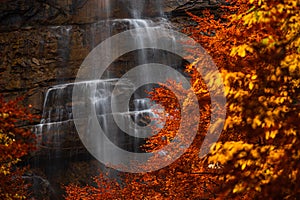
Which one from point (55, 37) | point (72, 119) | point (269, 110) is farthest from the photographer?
point (55, 37)

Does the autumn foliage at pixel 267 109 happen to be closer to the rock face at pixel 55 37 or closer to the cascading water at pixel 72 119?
the cascading water at pixel 72 119

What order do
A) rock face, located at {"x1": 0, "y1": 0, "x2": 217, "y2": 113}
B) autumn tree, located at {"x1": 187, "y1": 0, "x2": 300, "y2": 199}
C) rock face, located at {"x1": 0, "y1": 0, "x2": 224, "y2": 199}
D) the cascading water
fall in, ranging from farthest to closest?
rock face, located at {"x1": 0, "y1": 0, "x2": 217, "y2": 113} < rock face, located at {"x1": 0, "y1": 0, "x2": 224, "y2": 199} < the cascading water < autumn tree, located at {"x1": 187, "y1": 0, "x2": 300, "y2": 199}

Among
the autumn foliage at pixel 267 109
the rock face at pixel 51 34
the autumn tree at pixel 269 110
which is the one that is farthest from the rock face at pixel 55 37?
the autumn tree at pixel 269 110

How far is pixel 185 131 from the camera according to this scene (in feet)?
34.1

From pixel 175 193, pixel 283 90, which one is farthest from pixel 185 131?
pixel 283 90

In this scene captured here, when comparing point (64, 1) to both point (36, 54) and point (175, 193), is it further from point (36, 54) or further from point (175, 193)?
point (175, 193)

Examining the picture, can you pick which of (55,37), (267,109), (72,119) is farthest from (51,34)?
(267,109)

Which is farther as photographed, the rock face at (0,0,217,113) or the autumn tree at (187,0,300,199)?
the rock face at (0,0,217,113)

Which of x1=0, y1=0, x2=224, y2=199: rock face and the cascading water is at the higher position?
x1=0, y1=0, x2=224, y2=199: rock face

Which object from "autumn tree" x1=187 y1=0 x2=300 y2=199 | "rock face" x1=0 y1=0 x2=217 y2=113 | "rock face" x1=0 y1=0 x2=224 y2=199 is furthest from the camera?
"rock face" x1=0 y1=0 x2=217 y2=113

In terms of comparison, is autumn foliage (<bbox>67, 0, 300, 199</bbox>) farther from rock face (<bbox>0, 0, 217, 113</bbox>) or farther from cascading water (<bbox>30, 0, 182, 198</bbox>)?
rock face (<bbox>0, 0, 217, 113</bbox>)

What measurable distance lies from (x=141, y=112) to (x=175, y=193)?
18.3 metres

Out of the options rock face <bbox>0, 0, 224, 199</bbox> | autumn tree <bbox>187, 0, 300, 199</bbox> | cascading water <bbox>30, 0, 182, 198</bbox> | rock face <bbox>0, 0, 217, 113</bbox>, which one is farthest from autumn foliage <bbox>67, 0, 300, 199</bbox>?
rock face <bbox>0, 0, 217, 113</bbox>

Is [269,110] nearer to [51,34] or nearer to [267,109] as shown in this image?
[267,109]
